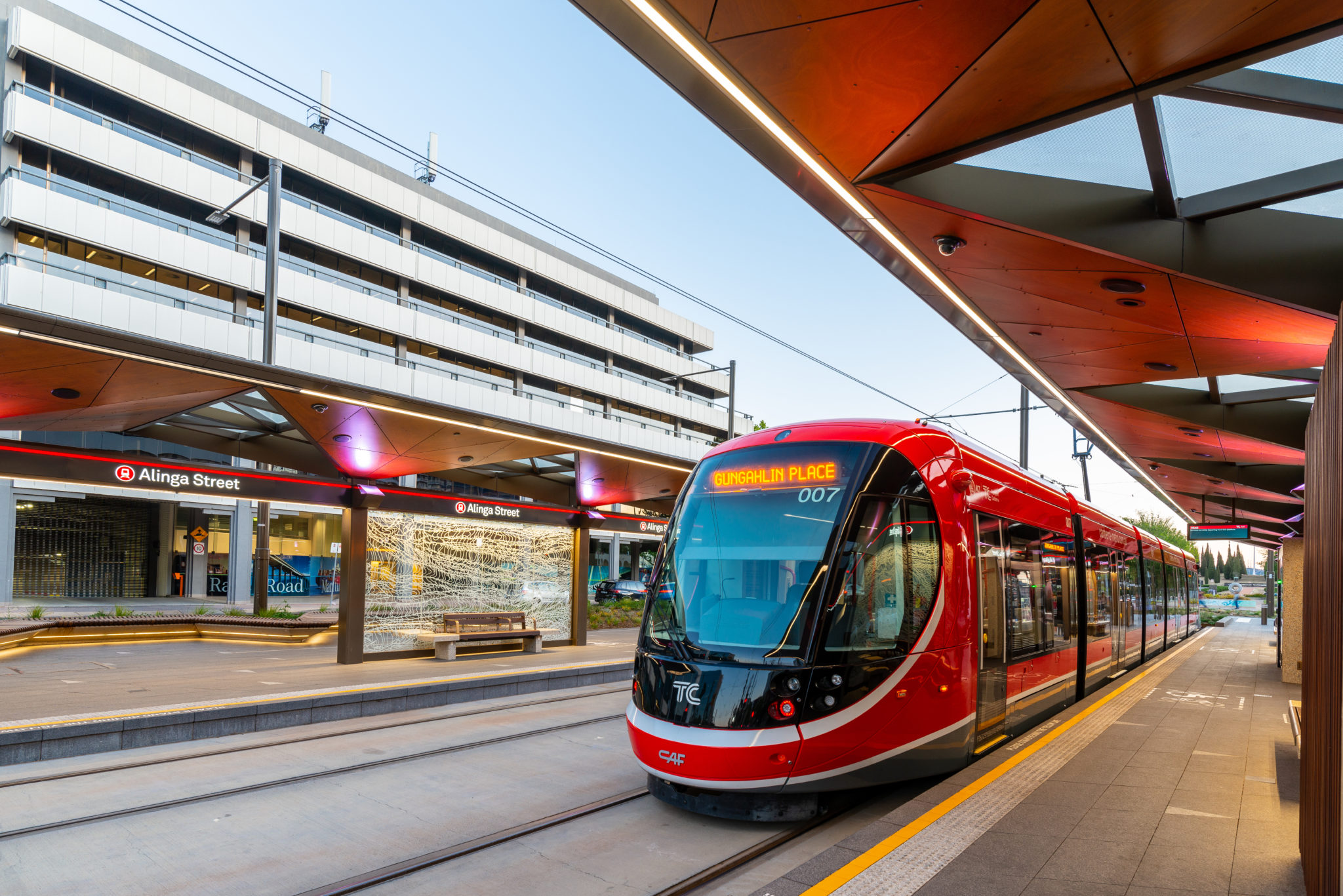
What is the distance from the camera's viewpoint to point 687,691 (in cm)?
666

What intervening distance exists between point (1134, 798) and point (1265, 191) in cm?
458

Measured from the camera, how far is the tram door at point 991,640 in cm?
802

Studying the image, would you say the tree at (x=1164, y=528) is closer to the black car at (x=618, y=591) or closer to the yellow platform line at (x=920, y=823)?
the black car at (x=618, y=591)

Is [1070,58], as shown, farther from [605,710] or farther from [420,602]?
[420,602]

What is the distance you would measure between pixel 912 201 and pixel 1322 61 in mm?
2132

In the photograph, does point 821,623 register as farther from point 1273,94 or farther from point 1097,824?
point 1273,94

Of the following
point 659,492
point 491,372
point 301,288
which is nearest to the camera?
point 659,492

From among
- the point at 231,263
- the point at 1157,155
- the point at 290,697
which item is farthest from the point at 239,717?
the point at 231,263

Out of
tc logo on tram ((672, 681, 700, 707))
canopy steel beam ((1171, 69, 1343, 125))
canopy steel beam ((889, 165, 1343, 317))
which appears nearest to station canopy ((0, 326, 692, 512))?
tc logo on tram ((672, 681, 700, 707))

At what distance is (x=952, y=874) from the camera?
4.89 m

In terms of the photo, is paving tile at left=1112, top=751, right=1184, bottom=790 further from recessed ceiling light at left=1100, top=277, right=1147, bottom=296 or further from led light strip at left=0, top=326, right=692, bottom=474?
led light strip at left=0, top=326, right=692, bottom=474

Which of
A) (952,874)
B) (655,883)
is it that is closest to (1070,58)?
(952,874)

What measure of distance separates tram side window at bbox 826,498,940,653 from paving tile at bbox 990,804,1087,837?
1.39 m

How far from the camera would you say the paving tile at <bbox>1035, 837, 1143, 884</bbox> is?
502 cm
